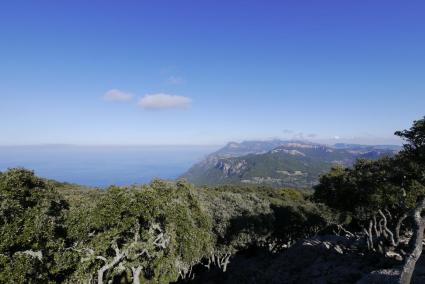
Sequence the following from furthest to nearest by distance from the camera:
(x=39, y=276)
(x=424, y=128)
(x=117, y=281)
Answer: (x=117, y=281), (x=424, y=128), (x=39, y=276)

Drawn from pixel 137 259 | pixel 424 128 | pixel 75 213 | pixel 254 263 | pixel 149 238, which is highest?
pixel 424 128

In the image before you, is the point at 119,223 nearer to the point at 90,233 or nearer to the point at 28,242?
the point at 90,233

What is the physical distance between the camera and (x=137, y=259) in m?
21.5

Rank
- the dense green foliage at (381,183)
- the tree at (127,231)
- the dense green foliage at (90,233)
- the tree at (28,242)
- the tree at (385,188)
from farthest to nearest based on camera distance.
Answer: the dense green foliage at (381,183)
the tree at (385,188)
the tree at (127,231)
the dense green foliage at (90,233)
the tree at (28,242)

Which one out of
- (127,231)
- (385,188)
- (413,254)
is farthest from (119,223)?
(385,188)

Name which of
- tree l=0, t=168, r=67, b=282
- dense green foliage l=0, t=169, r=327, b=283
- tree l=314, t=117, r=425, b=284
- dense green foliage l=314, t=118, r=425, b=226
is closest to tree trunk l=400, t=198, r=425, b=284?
tree l=314, t=117, r=425, b=284

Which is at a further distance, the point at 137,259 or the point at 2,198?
the point at 137,259

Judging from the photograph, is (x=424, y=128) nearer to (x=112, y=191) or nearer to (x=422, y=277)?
(x=422, y=277)

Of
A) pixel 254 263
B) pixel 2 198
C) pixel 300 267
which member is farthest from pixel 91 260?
pixel 254 263

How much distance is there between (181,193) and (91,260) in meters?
12.8

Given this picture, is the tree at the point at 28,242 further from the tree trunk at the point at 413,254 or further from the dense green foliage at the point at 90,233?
the tree trunk at the point at 413,254

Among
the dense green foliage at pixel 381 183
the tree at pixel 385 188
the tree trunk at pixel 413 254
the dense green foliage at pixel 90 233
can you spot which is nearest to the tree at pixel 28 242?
the dense green foliage at pixel 90 233

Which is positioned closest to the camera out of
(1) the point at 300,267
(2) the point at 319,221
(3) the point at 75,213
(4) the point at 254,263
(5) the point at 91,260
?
(5) the point at 91,260

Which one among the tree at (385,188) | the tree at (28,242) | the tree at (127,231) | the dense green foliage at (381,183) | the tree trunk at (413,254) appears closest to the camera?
the tree trunk at (413,254)
